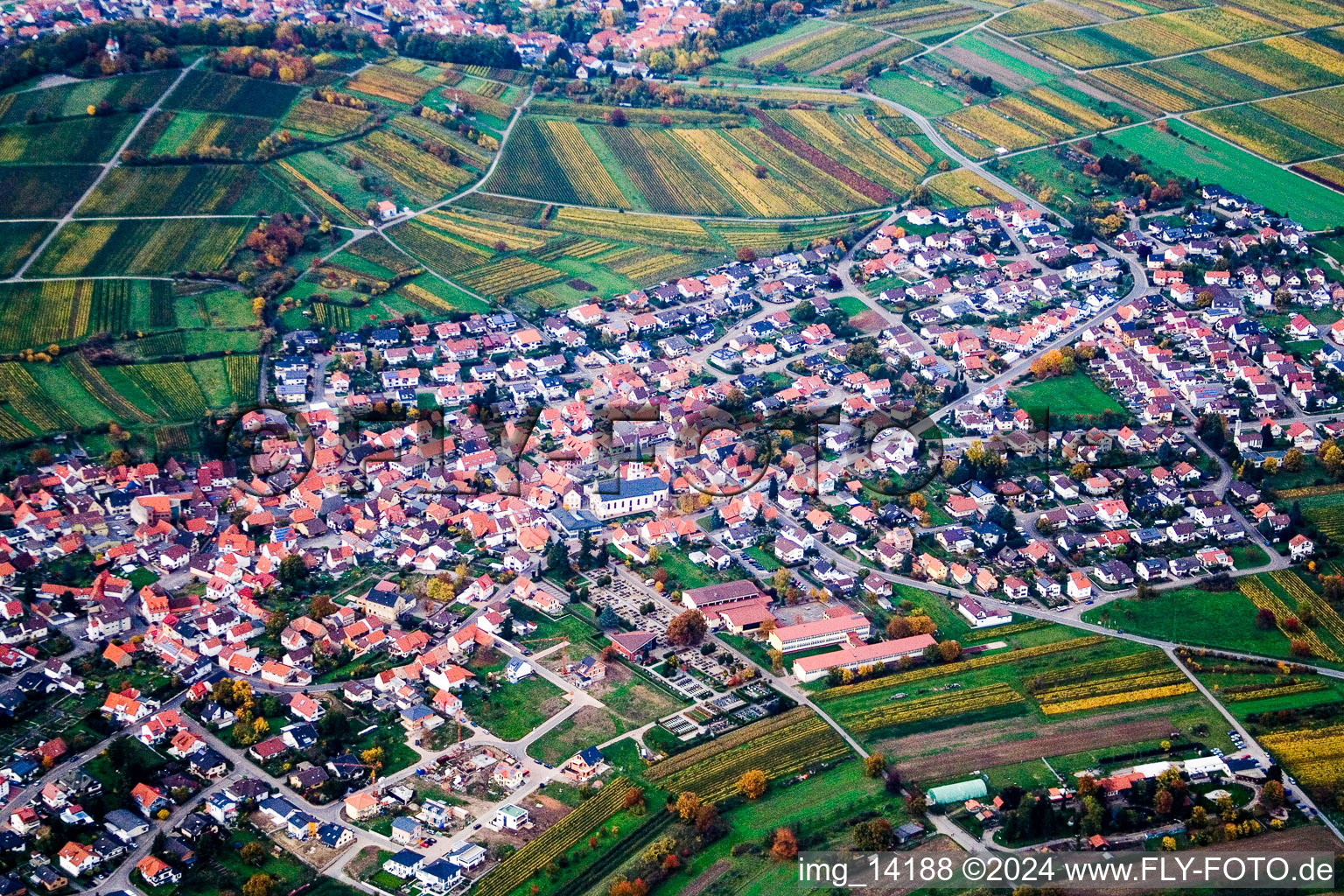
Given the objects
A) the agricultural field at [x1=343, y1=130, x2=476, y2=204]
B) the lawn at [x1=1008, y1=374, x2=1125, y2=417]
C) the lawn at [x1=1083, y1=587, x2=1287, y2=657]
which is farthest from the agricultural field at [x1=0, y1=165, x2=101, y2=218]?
the lawn at [x1=1083, y1=587, x2=1287, y2=657]

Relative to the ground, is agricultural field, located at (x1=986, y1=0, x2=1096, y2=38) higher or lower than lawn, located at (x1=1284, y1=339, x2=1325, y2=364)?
higher

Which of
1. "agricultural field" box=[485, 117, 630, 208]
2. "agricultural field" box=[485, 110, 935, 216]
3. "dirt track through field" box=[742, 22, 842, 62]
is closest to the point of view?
"agricultural field" box=[485, 117, 630, 208]

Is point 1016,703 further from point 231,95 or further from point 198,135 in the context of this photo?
point 231,95

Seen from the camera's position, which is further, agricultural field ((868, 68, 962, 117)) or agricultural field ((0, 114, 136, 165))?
agricultural field ((868, 68, 962, 117))

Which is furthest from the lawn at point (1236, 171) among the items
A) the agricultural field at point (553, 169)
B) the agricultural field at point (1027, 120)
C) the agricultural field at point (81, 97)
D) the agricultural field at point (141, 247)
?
the agricultural field at point (81, 97)

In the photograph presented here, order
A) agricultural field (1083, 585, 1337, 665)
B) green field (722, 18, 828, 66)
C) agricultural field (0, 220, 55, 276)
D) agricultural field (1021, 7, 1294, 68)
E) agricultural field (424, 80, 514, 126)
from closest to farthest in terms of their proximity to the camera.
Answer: agricultural field (1083, 585, 1337, 665) < agricultural field (0, 220, 55, 276) < agricultural field (424, 80, 514, 126) < agricultural field (1021, 7, 1294, 68) < green field (722, 18, 828, 66)

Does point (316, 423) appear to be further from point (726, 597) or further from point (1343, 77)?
point (1343, 77)

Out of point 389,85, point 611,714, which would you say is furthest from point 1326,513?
point 389,85

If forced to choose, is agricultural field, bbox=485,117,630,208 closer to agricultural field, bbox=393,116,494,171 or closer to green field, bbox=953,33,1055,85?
agricultural field, bbox=393,116,494,171
